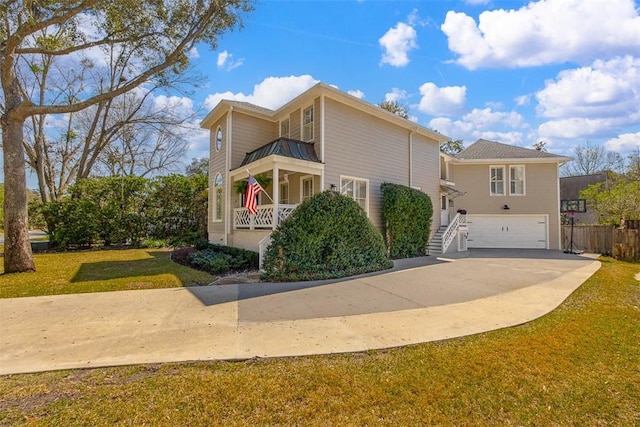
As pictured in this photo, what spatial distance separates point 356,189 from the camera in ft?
40.1

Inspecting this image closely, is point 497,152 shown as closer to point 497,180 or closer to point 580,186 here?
point 497,180

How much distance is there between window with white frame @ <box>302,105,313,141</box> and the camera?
38.1 ft

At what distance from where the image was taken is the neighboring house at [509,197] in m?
17.1

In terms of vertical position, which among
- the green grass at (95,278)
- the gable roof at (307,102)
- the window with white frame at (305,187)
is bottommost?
the green grass at (95,278)

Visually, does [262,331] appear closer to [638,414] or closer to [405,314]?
[405,314]

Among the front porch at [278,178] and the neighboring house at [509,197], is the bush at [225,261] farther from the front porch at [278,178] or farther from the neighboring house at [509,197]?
the neighboring house at [509,197]

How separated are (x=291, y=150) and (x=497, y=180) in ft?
44.1

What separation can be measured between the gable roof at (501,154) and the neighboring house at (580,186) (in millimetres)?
11361

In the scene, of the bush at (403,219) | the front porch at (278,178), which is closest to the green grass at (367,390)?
the front porch at (278,178)

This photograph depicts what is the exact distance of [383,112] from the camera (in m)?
12.6

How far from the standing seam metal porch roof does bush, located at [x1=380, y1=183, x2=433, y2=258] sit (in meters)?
3.47

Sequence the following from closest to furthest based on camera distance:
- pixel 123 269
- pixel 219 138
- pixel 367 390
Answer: pixel 367 390 < pixel 123 269 < pixel 219 138

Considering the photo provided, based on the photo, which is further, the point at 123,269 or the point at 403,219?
the point at 403,219

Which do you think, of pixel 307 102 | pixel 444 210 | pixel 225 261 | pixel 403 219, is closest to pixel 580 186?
pixel 444 210
